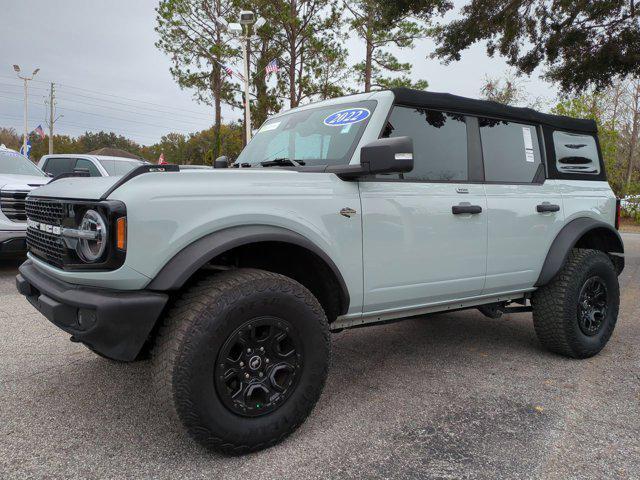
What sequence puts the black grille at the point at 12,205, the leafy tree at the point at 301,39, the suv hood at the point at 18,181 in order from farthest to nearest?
the leafy tree at the point at 301,39
the suv hood at the point at 18,181
the black grille at the point at 12,205

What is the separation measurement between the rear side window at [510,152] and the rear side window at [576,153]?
0.26m

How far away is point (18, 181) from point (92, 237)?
5802 mm

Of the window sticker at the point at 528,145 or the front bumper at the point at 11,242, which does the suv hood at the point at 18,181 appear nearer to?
the front bumper at the point at 11,242

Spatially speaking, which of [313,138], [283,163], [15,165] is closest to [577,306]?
[313,138]

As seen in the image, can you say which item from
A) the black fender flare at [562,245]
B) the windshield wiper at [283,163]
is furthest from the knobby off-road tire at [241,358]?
the black fender flare at [562,245]

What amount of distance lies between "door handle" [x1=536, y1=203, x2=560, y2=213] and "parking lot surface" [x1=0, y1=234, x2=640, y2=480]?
3.83ft

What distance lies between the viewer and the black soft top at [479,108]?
3092mm

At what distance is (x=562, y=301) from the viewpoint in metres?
3.67

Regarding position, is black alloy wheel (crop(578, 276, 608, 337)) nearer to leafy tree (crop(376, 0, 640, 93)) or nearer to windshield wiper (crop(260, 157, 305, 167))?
windshield wiper (crop(260, 157, 305, 167))

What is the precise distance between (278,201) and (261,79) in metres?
21.3

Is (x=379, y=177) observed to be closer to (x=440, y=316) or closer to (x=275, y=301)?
(x=275, y=301)

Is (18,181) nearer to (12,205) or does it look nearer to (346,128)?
(12,205)

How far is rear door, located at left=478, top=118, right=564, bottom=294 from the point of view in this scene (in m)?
3.35

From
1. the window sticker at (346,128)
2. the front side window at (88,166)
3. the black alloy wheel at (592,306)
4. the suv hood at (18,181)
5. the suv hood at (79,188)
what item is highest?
the front side window at (88,166)
